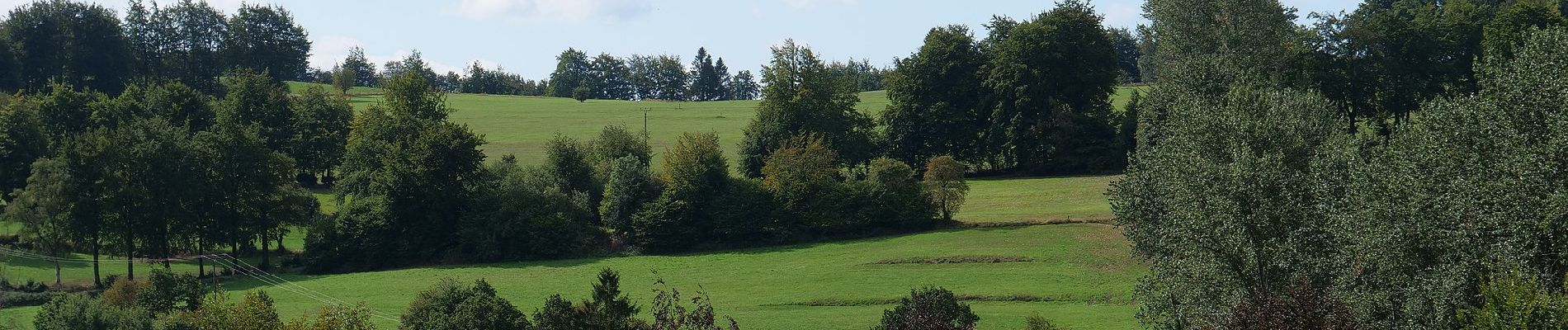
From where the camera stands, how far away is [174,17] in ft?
417

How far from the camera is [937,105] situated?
92750 mm

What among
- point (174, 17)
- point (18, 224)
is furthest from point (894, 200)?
point (174, 17)

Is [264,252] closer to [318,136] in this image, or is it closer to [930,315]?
[318,136]

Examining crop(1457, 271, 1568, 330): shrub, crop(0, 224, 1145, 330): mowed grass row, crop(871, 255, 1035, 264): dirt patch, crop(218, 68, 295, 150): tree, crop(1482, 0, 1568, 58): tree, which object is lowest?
crop(0, 224, 1145, 330): mowed grass row

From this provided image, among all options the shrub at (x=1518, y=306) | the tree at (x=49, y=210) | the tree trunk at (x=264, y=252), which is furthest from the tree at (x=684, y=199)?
the shrub at (x=1518, y=306)

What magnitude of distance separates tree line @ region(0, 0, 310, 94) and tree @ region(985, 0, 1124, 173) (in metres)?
63.3

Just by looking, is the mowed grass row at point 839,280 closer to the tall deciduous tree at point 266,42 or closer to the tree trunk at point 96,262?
the tree trunk at point 96,262

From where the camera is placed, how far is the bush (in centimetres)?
4600

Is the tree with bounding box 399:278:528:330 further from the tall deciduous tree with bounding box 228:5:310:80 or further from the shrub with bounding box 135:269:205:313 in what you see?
the tall deciduous tree with bounding box 228:5:310:80

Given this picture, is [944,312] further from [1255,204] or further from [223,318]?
[223,318]

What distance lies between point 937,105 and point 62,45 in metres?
80.8

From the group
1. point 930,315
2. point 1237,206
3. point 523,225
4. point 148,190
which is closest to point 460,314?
point 930,315

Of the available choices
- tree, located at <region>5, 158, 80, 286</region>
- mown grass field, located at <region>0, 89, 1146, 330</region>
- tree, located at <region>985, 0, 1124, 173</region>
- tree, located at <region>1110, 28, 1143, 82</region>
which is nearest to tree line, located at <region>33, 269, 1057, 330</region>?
mown grass field, located at <region>0, 89, 1146, 330</region>

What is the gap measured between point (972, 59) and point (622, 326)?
2472 inches
